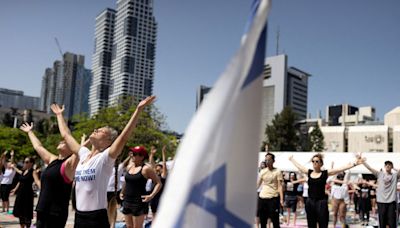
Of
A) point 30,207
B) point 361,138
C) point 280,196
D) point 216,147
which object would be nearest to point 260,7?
point 216,147

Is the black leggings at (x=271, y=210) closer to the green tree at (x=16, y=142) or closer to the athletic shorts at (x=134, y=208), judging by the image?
the athletic shorts at (x=134, y=208)

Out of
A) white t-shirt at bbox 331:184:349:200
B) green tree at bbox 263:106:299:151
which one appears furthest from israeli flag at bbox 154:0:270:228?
green tree at bbox 263:106:299:151

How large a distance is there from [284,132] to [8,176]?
6631cm

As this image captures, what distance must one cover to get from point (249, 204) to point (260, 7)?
65 cm

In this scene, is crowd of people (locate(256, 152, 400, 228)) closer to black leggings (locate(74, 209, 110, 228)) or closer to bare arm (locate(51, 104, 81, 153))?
bare arm (locate(51, 104, 81, 153))

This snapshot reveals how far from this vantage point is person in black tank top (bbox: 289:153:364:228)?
8.91m

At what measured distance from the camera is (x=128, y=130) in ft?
12.7

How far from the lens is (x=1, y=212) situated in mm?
14875

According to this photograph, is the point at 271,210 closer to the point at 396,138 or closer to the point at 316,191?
the point at 316,191

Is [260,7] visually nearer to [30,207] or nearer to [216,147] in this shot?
[216,147]

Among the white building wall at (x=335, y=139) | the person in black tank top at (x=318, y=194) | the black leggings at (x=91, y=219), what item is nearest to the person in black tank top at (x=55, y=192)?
the black leggings at (x=91, y=219)

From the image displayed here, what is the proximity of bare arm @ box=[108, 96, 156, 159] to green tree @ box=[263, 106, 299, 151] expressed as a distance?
74.3m

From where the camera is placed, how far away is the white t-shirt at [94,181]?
4504 millimetres

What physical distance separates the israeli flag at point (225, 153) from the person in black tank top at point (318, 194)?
300 inches
